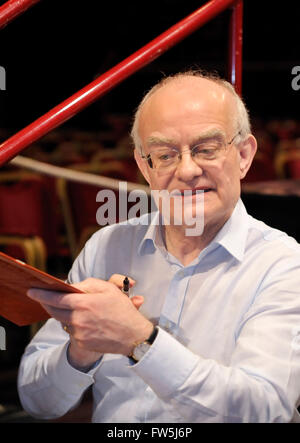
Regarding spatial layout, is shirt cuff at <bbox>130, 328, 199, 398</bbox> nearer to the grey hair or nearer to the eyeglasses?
the eyeglasses

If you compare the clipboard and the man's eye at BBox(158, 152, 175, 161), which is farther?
the man's eye at BBox(158, 152, 175, 161)

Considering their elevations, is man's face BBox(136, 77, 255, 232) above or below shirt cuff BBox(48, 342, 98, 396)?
above

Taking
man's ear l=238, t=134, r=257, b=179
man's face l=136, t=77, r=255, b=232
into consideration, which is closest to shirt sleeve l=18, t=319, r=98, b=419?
man's face l=136, t=77, r=255, b=232

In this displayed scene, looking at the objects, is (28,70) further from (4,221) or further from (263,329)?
(263,329)

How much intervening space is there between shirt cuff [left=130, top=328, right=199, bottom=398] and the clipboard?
0.16 m

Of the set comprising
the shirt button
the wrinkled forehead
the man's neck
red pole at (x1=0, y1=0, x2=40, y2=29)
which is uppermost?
red pole at (x1=0, y1=0, x2=40, y2=29)

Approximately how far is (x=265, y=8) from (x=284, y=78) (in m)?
2.93

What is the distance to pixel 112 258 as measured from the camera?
1409 mm

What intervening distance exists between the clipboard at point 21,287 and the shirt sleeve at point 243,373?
193mm

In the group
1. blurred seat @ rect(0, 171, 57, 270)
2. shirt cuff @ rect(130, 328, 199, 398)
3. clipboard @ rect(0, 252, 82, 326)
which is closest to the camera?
clipboard @ rect(0, 252, 82, 326)

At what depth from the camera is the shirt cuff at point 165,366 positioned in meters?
1.01

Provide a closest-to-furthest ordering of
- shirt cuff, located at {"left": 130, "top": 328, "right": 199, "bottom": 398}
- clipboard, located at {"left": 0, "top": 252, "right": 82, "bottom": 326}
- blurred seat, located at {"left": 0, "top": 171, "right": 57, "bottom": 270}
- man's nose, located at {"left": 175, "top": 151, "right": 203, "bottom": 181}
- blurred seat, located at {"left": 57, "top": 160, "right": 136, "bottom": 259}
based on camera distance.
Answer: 1. clipboard, located at {"left": 0, "top": 252, "right": 82, "bottom": 326}
2. shirt cuff, located at {"left": 130, "top": 328, "right": 199, "bottom": 398}
3. man's nose, located at {"left": 175, "top": 151, "right": 203, "bottom": 181}
4. blurred seat, located at {"left": 0, "top": 171, "right": 57, "bottom": 270}
5. blurred seat, located at {"left": 57, "top": 160, "right": 136, "bottom": 259}

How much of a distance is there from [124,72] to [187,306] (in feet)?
1.49

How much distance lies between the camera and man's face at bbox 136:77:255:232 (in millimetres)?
1160
